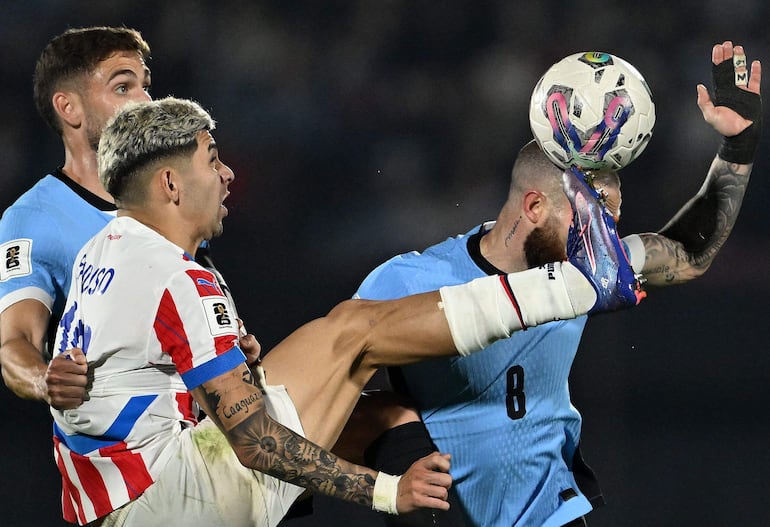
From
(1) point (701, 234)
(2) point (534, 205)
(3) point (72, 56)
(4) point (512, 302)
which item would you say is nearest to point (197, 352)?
(4) point (512, 302)

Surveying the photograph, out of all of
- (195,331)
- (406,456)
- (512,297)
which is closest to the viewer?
(195,331)

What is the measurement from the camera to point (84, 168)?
3307 millimetres

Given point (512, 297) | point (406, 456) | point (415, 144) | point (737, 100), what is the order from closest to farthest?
1. point (512, 297)
2. point (406, 456)
3. point (737, 100)
4. point (415, 144)

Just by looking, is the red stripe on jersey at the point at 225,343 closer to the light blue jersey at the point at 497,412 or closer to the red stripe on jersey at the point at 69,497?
the red stripe on jersey at the point at 69,497

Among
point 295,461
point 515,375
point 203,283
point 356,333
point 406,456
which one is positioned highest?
point 203,283

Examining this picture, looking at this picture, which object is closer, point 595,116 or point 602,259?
point 602,259

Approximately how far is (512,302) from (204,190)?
0.73 metres

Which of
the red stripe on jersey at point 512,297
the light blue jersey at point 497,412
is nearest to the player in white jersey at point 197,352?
the red stripe on jersey at point 512,297

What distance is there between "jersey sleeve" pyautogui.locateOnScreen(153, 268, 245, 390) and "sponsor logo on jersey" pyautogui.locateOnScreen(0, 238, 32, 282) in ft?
3.14

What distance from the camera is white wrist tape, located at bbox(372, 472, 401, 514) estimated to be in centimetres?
238

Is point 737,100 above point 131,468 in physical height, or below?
above

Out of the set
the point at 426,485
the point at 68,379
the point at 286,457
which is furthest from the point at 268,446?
the point at 68,379

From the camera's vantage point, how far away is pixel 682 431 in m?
5.19

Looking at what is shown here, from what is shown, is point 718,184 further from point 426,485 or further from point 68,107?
point 68,107
